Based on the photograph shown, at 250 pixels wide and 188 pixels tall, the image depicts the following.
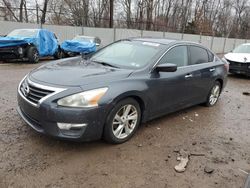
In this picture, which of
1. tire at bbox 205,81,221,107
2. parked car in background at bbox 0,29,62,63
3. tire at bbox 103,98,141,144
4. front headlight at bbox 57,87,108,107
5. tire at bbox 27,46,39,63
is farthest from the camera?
tire at bbox 27,46,39,63

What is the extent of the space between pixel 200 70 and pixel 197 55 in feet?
1.15

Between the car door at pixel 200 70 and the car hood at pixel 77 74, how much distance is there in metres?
1.81

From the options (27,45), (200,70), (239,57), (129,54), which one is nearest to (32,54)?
(27,45)

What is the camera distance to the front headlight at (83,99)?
132 inches

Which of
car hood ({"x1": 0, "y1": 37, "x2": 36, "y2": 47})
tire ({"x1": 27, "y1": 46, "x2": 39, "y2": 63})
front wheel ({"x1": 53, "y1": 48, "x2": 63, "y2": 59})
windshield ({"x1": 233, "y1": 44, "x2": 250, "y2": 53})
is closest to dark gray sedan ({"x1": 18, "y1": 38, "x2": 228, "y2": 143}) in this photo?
windshield ({"x1": 233, "y1": 44, "x2": 250, "y2": 53})

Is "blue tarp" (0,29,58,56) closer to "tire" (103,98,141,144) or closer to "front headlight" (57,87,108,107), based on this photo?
"tire" (103,98,141,144)

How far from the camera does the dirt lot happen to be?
10.1ft

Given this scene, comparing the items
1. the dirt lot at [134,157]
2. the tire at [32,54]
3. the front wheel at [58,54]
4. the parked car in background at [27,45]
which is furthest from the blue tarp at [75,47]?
the dirt lot at [134,157]

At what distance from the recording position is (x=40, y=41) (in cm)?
1326

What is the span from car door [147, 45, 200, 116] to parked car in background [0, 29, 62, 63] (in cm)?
921

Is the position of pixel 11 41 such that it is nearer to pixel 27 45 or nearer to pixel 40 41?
pixel 27 45

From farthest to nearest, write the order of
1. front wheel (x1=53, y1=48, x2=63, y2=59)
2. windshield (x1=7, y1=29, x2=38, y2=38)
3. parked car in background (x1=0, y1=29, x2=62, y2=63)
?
front wheel (x1=53, y1=48, x2=63, y2=59), windshield (x1=7, y1=29, x2=38, y2=38), parked car in background (x1=0, y1=29, x2=62, y2=63)

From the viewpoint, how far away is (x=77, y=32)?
66.2 feet

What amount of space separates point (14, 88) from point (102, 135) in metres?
4.10
